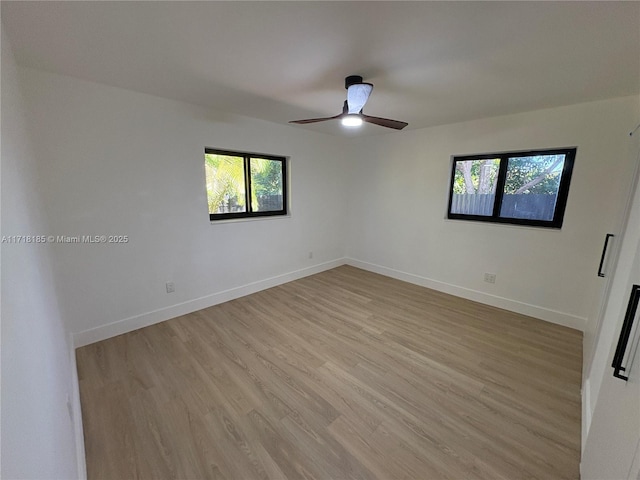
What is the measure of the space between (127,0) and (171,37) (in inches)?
11.8

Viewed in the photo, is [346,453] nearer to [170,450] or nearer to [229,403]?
[229,403]

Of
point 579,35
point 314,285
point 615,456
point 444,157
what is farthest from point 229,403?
point 444,157

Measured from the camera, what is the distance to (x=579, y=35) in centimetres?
144

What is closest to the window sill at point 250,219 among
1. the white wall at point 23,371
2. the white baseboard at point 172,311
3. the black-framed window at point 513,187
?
Result: the white baseboard at point 172,311

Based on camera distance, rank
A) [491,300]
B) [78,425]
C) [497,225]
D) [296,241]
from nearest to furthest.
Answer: [78,425], [497,225], [491,300], [296,241]

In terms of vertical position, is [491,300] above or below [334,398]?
above

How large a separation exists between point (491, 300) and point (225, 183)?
374 centimetres

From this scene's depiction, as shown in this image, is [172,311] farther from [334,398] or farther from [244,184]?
[334,398]

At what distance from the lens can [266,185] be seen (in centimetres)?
366

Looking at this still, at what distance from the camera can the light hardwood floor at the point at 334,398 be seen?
1438 millimetres

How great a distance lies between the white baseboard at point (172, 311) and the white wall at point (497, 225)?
5.70 ft

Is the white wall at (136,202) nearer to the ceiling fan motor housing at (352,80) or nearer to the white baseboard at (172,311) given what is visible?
the white baseboard at (172,311)

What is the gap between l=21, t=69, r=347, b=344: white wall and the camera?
2.12 meters

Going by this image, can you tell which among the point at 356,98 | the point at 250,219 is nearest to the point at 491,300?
A: the point at 356,98
